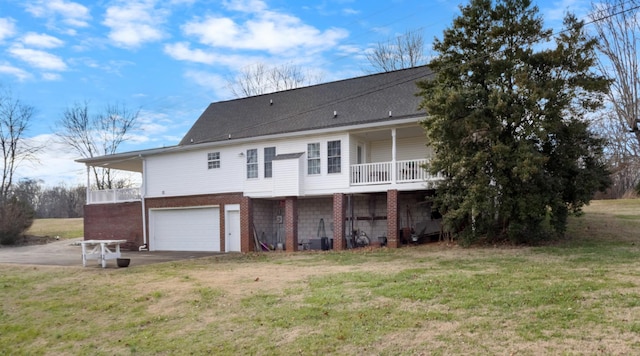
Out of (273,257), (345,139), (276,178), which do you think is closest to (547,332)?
(273,257)

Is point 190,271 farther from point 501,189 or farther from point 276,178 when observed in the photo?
point 501,189

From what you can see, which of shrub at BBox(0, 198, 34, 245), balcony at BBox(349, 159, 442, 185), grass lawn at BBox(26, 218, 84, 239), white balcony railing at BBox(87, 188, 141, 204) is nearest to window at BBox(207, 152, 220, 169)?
white balcony railing at BBox(87, 188, 141, 204)

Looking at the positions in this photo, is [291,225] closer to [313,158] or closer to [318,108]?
[313,158]

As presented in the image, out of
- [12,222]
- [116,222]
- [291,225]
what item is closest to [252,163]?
[291,225]

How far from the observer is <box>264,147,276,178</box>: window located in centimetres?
2144

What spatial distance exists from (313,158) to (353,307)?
1235cm

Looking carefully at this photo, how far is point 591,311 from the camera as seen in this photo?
23.4 ft

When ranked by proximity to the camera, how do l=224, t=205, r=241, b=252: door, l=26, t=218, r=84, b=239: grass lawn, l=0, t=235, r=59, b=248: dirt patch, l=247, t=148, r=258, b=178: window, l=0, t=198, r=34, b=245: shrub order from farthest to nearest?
l=26, t=218, r=84, b=239: grass lawn, l=0, t=235, r=59, b=248: dirt patch, l=0, t=198, r=34, b=245: shrub, l=224, t=205, r=241, b=252: door, l=247, t=148, r=258, b=178: window

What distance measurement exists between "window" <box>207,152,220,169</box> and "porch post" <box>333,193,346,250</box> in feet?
21.4

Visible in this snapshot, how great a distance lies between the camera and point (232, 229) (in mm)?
22438

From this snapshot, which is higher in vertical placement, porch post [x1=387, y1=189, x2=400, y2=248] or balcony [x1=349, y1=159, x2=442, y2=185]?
balcony [x1=349, y1=159, x2=442, y2=185]

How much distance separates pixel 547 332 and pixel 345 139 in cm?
1383

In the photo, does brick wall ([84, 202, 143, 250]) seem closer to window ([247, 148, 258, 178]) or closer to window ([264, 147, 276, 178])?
window ([247, 148, 258, 178])

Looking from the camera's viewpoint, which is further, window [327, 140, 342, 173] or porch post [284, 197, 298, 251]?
porch post [284, 197, 298, 251]
